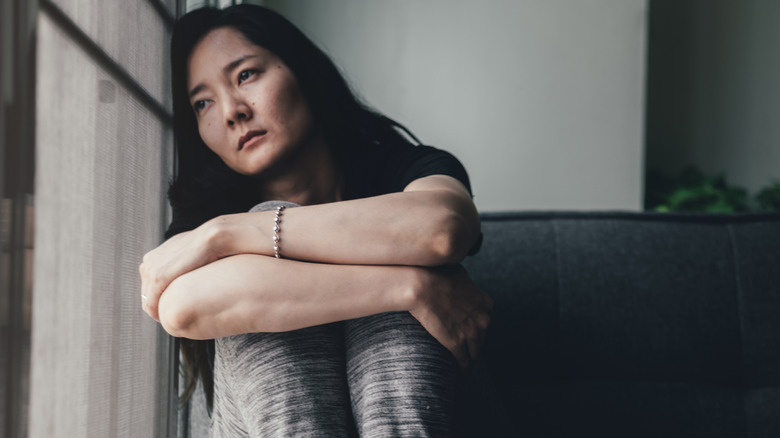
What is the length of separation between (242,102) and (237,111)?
0.07 ft

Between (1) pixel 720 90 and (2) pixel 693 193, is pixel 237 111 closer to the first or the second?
(2) pixel 693 193

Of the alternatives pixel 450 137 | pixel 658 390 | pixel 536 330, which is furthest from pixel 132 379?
pixel 450 137

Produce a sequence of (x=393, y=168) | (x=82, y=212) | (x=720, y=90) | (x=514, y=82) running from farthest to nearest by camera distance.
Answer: (x=720, y=90), (x=514, y=82), (x=393, y=168), (x=82, y=212)

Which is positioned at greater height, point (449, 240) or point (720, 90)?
point (720, 90)

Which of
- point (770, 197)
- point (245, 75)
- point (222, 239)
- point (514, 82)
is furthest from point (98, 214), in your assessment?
point (770, 197)

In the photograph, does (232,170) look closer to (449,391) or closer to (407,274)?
(407,274)

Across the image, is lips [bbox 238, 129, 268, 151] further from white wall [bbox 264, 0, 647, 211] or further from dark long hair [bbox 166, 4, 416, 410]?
white wall [bbox 264, 0, 647, 211]

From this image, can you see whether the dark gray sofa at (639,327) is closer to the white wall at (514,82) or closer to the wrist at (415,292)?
the wrist at (415,292)

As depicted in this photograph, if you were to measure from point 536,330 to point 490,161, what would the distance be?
4.02 feet

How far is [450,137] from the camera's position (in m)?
2.36

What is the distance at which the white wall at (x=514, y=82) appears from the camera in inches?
91.7

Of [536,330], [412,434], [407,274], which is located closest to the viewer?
[412,434]

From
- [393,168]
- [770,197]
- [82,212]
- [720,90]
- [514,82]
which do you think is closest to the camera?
[82,212]

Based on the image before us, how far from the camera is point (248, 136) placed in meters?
1.01
